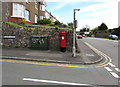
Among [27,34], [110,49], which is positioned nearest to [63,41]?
[27,34]

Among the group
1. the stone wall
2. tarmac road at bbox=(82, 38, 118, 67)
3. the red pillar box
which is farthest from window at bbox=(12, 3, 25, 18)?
tarmac road at bbox=(82, 38, 118, 67)

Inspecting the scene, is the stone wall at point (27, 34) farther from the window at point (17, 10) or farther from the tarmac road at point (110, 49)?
the window at point (17, 10)

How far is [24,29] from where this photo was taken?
40.1 ft

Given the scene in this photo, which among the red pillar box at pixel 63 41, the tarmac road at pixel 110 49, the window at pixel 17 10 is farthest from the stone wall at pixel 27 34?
the window at pixel 17 10

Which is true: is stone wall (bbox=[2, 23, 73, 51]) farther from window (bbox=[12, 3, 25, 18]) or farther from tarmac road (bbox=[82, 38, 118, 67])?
window (bbox=[12, 3, 25, 18])

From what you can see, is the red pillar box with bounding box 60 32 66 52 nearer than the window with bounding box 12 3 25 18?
Yes

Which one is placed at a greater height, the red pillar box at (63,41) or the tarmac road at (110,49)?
the red pillar box at (63,41)

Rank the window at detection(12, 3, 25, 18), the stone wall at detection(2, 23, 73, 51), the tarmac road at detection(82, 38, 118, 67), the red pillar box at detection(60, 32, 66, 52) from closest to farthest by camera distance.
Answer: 1. the tarmac road at detection(82, 38, 118, 67)
2. the red pillar box at detection(60, 32, 66, 52)
3. the stone wall at detection(2, 23, 73, 51)
4. the window at detection(12, 3, 25, 18)

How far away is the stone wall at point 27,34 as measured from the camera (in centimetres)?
1176

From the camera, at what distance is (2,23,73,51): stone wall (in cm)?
1176

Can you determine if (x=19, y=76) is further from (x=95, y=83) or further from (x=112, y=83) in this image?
(x=112, y=83)

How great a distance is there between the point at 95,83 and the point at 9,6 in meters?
17.5

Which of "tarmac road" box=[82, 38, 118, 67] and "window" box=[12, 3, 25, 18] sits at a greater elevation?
"window" box=[12, 3, 25, 18]

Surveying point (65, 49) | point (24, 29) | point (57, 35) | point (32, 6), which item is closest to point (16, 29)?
point (24, 29)
